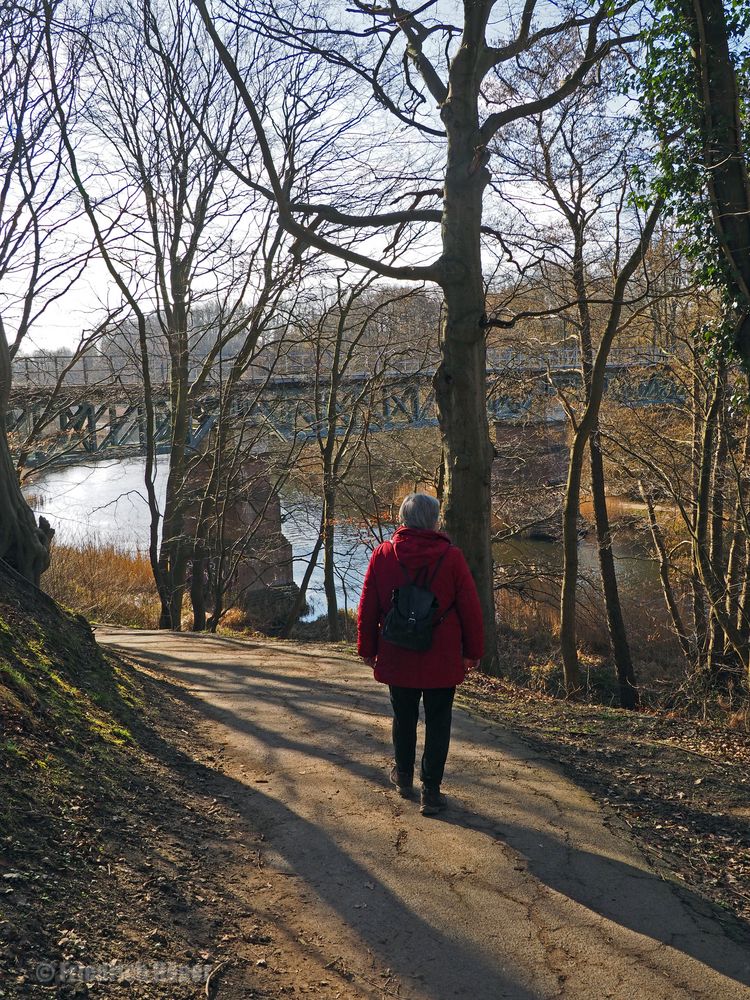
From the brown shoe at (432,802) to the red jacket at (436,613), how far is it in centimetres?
59

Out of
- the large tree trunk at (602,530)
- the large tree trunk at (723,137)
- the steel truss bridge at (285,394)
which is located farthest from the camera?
the steel truss bridge at (285,394)

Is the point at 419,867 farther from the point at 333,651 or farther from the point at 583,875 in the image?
the point at 333,651

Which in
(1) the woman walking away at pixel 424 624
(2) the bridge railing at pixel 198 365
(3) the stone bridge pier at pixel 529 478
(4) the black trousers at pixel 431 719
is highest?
(2) the bridge railing at pixel 198 365

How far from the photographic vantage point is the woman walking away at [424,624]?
14.0 feet

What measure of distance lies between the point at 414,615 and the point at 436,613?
0.38 ft

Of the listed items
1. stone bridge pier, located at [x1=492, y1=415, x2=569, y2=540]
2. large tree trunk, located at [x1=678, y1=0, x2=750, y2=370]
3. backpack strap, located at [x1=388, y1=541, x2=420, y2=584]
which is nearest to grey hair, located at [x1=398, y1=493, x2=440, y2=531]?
backpack strap, located at [x1=388, y1=541, x2=420, y2=584]

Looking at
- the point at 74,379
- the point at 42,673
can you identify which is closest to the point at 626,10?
the point at 42,673

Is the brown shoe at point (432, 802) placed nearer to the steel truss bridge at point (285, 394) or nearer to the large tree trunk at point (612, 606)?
A: the steel truss bridge at point (285, 394)

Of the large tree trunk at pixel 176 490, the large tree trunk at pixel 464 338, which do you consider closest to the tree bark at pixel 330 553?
the large tree trunk at pixel 176 490

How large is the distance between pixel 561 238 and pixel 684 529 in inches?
263

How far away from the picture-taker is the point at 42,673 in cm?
509

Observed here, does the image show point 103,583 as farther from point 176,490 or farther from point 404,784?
point 404,784

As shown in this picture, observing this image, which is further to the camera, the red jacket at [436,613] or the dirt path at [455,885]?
the red jacket at [436,613]

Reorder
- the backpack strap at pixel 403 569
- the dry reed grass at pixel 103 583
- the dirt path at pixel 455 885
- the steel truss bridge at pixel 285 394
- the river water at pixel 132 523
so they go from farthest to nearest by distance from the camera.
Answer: the river water at pixel 132 523 < the dry reed grass at pixel 103 583 < the steel truss bridge at pixel 285 394 < the backpack strap at pixel 403 569 < the dirt path at pixel 455 885
